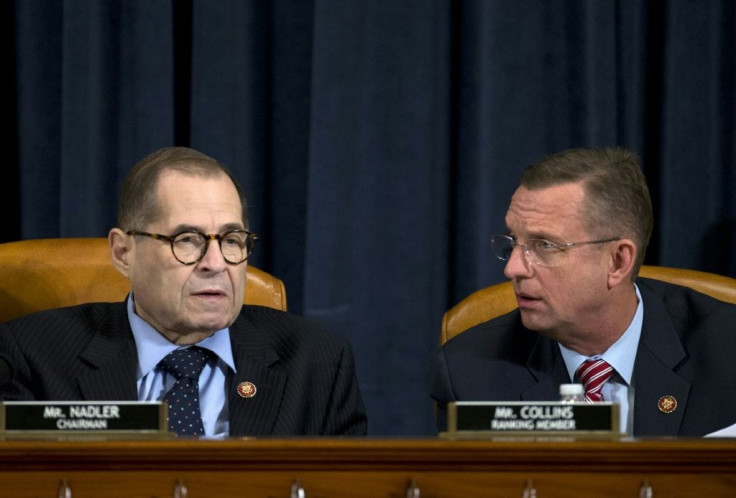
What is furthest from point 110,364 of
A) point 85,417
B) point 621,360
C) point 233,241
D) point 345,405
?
point 621,360

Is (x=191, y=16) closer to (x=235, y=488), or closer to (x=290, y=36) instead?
(x=290, y=36)

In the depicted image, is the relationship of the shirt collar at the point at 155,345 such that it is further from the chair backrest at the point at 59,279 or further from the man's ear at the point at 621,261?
the man's ear at the point at 621,261

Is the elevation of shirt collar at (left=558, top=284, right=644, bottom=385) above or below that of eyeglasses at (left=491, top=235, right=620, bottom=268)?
below

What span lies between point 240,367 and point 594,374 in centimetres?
78

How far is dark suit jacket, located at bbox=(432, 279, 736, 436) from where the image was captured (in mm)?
2354

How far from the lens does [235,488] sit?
58.5 inches

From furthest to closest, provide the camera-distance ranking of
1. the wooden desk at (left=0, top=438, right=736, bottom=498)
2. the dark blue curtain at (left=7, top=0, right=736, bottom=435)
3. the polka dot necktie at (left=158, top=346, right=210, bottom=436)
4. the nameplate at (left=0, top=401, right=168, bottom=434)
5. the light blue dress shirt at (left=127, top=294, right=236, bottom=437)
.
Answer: the dark blue curtain at (left=7, top=0, right=736, bottom=435) < the light blue dress shirt at (left=127, top=294, right=236, bottom=437) < the polka dot necktie at (left=158, top=346, right=210, bottom=436) < the nameplate at (left=0, top=401, right=168, bottom=434) < the wooden desk at (left=0, top=438, right=736, bottom=498)

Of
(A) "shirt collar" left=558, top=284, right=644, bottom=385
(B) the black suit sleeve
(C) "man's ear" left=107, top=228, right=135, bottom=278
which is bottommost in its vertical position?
(B) the black suit sleeve

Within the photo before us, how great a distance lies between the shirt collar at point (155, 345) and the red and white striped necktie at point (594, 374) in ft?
2.54

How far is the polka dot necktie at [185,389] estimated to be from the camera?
2.29 meters

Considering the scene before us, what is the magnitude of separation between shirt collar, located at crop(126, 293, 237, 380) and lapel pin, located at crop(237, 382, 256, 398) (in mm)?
51

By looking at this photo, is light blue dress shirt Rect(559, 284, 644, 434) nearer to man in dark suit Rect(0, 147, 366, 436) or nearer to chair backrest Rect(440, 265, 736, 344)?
chair backrest Rect(440, 265, 736, 344)

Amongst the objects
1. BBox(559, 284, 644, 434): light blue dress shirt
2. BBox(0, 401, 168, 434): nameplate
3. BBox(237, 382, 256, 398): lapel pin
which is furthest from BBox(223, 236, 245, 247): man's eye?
BBox(0, 401, 168, 434): nameplate

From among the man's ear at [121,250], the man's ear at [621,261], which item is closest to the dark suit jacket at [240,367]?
the man's ear at [121,250]
